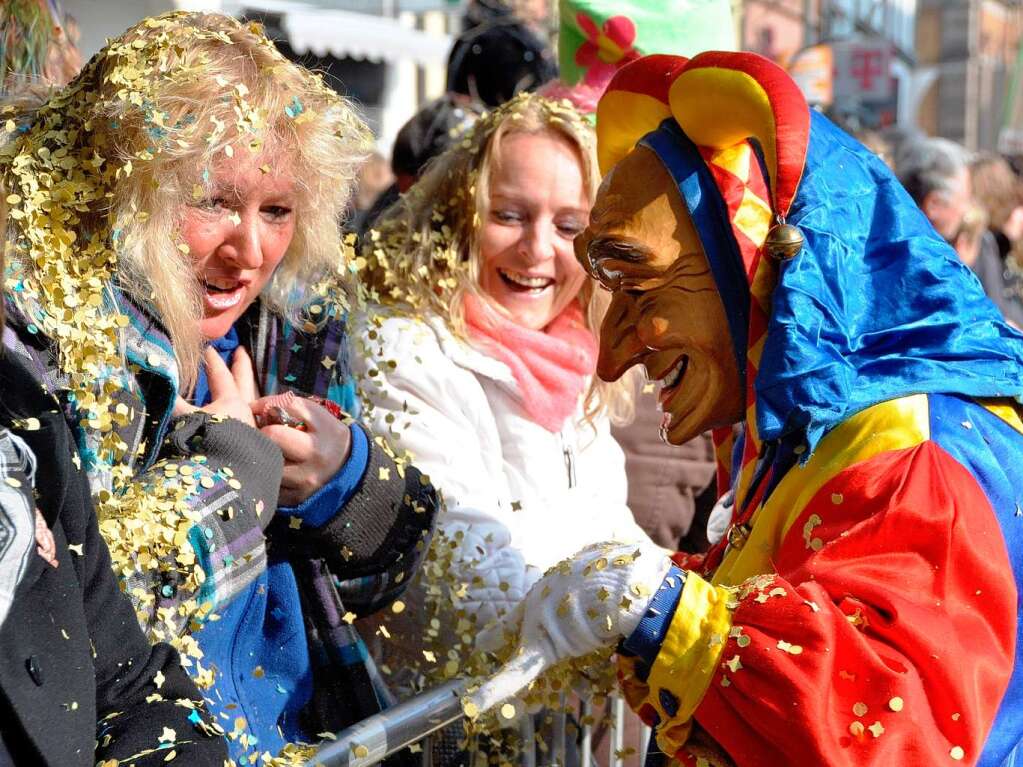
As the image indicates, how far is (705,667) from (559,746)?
0.83m

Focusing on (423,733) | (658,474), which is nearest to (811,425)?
(423,733)

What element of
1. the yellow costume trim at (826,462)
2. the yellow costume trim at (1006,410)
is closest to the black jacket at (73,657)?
the yellow costume trim at (826,462)

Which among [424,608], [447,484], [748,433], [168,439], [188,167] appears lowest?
[424,608]

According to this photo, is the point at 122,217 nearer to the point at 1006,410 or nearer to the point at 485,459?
the point at 485,459

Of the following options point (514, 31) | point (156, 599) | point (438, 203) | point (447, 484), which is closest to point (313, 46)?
point (514, 31)

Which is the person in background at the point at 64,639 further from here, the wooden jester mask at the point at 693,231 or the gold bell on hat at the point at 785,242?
the gold bell on hat at the point at 785,242

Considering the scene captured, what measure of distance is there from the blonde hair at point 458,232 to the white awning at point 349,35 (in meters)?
6.22

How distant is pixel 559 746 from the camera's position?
2.68m

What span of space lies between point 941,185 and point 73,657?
4.88 meters

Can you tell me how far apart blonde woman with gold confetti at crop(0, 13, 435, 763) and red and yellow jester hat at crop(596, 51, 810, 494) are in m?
0.64

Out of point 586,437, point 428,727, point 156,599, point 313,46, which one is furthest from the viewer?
point 313,46

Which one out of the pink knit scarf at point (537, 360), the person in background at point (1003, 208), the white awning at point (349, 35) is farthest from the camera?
the white awning at point (349, 35)

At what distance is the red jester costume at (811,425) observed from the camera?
1.86m

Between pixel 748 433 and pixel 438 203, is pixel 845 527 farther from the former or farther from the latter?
pixel 438 203
